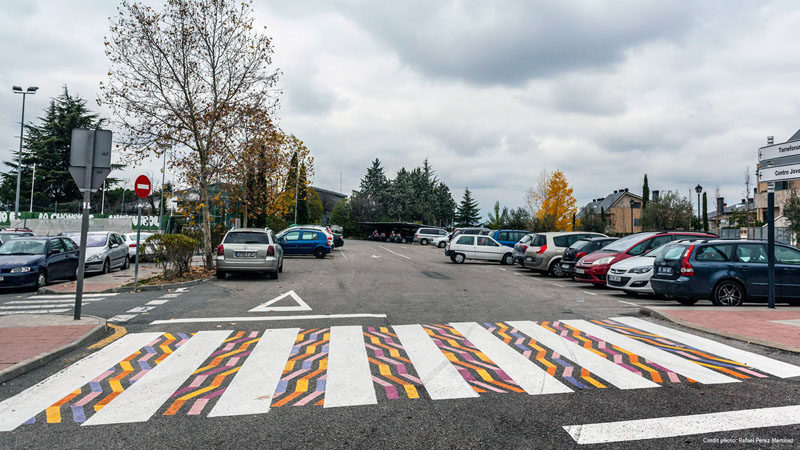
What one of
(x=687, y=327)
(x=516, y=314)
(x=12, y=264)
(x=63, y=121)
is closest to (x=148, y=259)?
(x=12, y=264)

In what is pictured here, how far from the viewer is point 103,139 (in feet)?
27.5

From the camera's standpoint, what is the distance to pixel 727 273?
1037 centimetres

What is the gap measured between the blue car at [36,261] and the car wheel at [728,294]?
1612 cm

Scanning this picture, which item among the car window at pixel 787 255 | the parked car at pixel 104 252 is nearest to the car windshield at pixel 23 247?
the parked car at pixel 104 252

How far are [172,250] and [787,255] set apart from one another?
15209 mm

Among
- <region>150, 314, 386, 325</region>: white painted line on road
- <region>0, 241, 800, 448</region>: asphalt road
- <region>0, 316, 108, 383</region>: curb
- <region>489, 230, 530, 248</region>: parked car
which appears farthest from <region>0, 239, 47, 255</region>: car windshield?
<region>489, 230, 530, 248</region>: parked car

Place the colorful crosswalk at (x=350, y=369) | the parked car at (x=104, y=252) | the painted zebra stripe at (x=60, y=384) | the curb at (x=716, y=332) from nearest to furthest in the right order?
the painted zebra stripe at (x=60, y=384) → the colorful crosswalk at (x=350, y=369) → the curb at (x=716, y=332) → the parked car at (x=104, y=252)

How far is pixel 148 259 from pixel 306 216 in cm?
4173

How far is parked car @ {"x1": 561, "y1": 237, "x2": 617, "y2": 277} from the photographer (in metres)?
17.4

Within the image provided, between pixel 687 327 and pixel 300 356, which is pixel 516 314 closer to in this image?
pixel 687 327

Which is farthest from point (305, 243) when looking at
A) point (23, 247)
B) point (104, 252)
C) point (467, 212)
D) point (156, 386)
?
point (467, 212)

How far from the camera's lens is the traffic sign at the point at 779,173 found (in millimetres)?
9023

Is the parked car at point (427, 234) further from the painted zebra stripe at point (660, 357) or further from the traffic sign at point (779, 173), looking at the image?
the painted zebra stripe at point (660, 357)

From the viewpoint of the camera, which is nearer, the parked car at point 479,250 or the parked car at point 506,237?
the parked car at point 479,250
